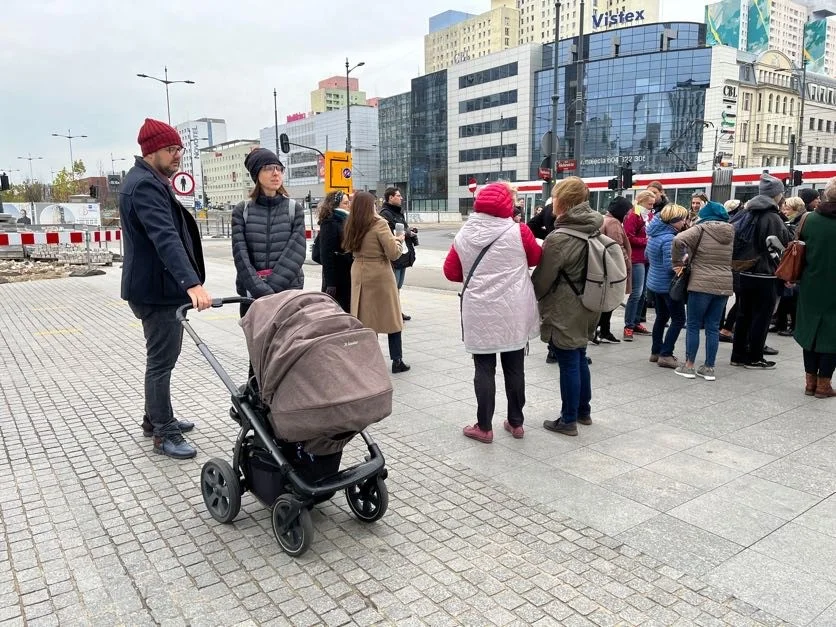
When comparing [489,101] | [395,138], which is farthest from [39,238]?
[395,138]

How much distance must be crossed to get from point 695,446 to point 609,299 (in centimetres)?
125

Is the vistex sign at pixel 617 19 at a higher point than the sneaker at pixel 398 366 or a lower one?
higher

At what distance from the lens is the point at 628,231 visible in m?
8.59

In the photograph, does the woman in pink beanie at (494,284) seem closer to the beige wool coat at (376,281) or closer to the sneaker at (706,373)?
the beige wool coat at (376,281)

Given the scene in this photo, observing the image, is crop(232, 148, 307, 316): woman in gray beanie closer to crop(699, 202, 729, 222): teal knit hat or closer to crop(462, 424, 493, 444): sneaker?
crop(462, 424, 493, 444): sneaker

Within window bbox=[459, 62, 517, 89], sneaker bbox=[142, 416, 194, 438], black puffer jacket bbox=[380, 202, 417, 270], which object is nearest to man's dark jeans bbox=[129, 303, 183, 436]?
sneaker bbox=[142, 416, 194, 438]

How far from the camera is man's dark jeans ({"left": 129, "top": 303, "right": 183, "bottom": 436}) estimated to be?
4492mm

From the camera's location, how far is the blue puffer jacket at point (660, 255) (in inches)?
287

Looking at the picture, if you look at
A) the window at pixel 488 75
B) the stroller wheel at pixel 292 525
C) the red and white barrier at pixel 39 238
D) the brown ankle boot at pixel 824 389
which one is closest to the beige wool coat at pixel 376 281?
the stroller wheel at pixel 292 525

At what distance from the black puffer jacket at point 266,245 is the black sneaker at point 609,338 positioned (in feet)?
16.2

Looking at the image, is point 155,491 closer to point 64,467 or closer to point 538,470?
point 64,467

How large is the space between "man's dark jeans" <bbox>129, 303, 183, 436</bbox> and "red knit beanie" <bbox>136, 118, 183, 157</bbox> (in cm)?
107

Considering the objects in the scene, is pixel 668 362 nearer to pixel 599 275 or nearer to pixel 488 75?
pixel 599 275

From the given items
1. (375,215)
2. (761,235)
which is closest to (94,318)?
(375,215)
